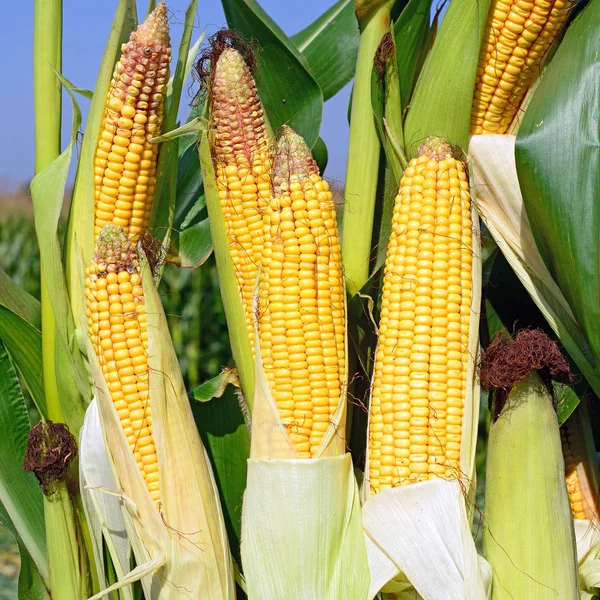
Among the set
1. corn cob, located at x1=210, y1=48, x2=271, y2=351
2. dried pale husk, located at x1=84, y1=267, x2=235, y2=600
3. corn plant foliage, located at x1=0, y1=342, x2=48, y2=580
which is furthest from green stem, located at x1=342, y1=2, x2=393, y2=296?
corn plant foliage, located at x1=0, y1=342, x2=48, y2=580

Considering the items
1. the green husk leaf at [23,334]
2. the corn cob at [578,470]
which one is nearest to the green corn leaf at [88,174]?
the green husk leaf at [23,334]

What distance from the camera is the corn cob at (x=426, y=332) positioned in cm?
131

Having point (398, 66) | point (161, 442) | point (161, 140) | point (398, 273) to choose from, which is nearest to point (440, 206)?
point (398, 273)

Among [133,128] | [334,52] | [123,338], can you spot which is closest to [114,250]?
[123,338]

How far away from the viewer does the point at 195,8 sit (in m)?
1.63

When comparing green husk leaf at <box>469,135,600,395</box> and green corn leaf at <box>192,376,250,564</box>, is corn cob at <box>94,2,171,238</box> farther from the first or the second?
green husk leaf at <box>469,135,600,395</box>

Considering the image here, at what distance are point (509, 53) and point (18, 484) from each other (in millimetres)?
1531

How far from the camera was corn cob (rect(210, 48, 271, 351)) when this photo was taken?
1443mm

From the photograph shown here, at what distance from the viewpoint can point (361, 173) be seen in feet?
5.24

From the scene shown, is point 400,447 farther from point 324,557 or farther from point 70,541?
point 70,541

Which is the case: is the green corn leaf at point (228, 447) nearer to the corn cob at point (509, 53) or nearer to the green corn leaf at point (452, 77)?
the green corn leaf at point (452, 77)

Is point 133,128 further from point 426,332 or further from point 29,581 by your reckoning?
point 29,581

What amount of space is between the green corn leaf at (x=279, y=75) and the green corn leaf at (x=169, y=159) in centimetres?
18

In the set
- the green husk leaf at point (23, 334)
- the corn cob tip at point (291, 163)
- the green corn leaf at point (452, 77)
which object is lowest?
the green husk leaf at point (23, 334)
